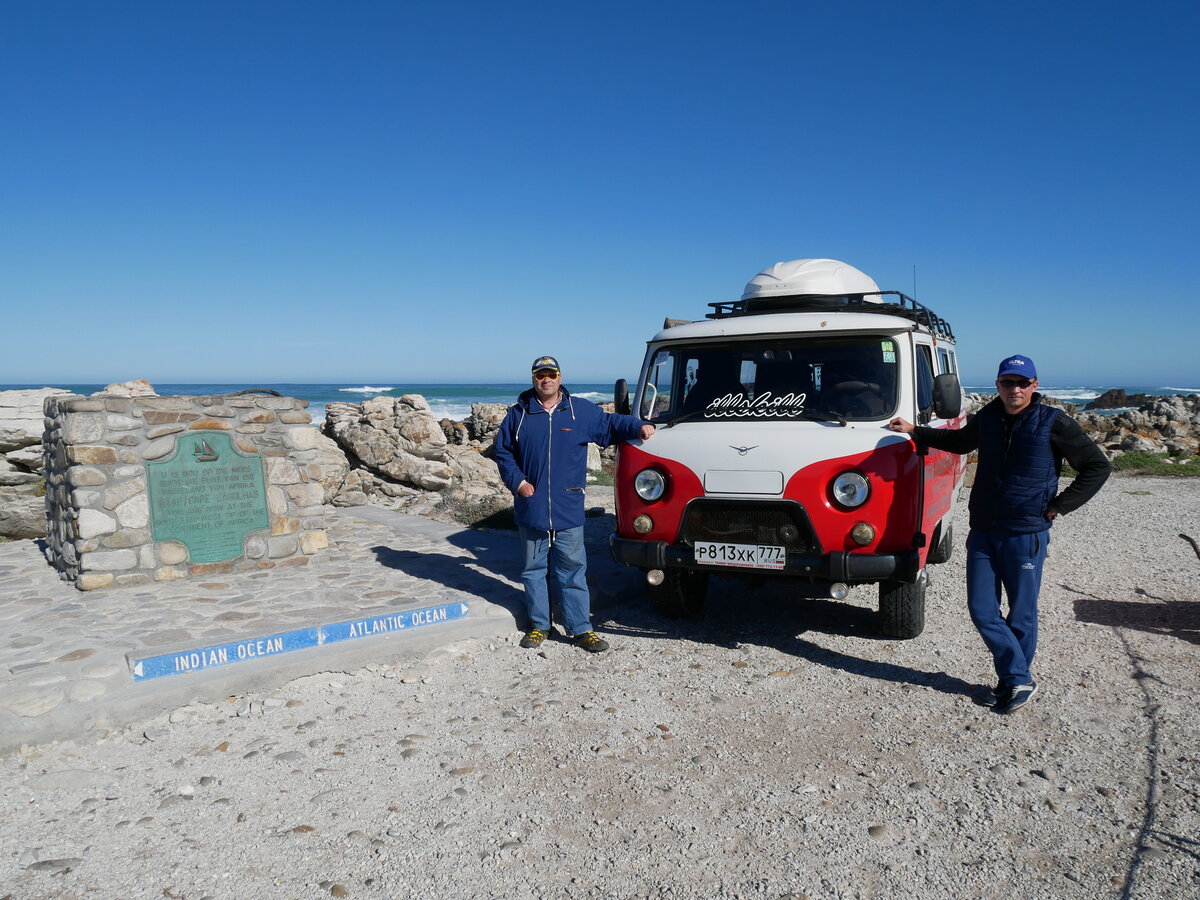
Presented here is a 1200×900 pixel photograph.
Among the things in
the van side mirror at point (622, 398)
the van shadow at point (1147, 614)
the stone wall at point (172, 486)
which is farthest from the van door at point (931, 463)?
the stone wall at point (172, 486)

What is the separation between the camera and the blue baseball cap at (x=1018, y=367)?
178 inches

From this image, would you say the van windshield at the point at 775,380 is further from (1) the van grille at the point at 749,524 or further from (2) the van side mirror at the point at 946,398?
(1) the van grille at the point at 749,524

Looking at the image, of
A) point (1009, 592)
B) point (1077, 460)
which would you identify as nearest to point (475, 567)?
point (1009, 592)

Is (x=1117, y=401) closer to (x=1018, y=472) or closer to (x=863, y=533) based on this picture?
(x=863, y=533)

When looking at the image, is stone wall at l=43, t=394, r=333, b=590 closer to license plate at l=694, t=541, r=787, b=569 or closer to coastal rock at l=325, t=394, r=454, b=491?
license plate at l=694, t=541, r=787, b=569

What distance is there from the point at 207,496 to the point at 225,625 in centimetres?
184

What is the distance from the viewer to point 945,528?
6.86m

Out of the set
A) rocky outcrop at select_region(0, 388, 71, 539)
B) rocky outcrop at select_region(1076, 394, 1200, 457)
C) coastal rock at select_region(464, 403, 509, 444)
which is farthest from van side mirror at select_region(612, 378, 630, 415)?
rocky outcrop at select_region(1076, 394, 1200, 457)

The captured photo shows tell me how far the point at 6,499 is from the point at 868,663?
9.58 m

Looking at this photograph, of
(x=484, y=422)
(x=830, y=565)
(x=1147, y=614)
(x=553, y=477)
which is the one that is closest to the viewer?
(x=830, y=565)

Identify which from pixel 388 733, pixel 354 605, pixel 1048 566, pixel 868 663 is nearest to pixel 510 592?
pixel 354 605

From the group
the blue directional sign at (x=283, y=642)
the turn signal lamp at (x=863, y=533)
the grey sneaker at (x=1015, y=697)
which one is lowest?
the grey sneaker at (x=1015, y=697)

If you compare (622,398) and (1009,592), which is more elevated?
(622,398)

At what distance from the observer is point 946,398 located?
5.23 meters
